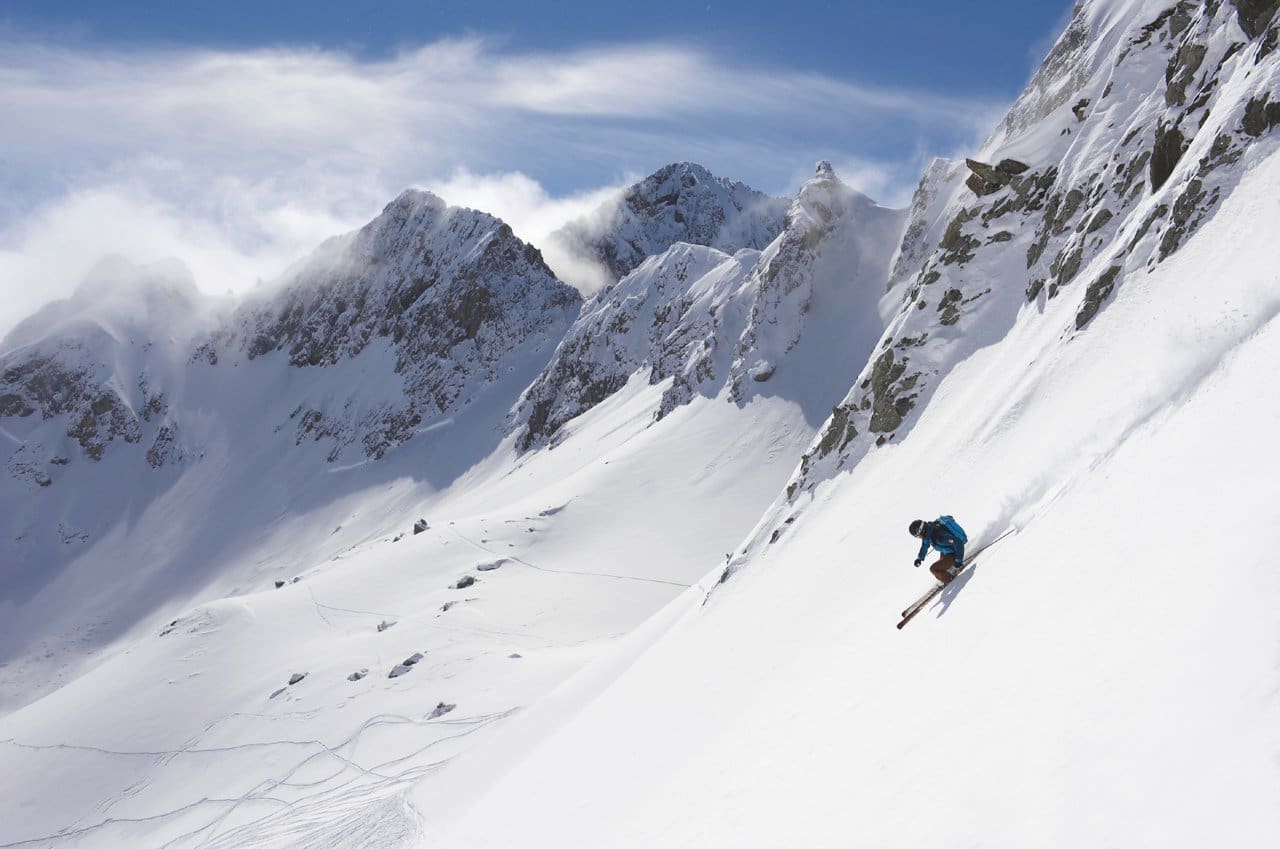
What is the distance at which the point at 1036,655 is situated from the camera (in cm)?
805

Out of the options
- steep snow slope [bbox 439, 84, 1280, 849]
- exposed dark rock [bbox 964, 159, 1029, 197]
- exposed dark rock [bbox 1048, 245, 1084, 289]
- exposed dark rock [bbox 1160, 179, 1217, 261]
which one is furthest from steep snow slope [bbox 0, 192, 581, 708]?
exposed dark rock [bbox 1160, 179, 1217, 261]

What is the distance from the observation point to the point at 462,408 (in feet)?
417

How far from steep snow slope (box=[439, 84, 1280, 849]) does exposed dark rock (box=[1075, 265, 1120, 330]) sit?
0.56 metres

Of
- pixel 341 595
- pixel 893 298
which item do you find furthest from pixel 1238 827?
pixel 893 298

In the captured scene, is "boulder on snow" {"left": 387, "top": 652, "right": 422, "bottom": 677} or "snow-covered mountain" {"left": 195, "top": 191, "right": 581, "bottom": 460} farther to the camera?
"snow-covered mountain" {"left": 195, "top": 191, "right": 581, "bottom": 460}

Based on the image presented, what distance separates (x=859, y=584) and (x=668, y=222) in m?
161

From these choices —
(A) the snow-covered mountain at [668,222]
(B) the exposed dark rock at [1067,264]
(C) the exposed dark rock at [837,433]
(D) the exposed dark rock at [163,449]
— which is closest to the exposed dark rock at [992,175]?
(B) the exposed dark rock at [1067,264]

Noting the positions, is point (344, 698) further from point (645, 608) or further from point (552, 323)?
point (552, 323)

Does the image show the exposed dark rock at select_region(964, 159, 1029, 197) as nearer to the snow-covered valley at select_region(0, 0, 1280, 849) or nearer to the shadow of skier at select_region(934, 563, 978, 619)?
the snow-covered valley at select_region(0, 0, 1280, 849)

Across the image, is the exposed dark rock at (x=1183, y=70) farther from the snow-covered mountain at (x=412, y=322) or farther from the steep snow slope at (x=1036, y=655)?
the snow-covered mountain at (x=412, y=322)

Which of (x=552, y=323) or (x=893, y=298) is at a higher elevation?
(x=552, y=323)

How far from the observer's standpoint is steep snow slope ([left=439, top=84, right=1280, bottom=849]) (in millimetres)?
5707

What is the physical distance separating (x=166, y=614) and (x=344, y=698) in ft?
291

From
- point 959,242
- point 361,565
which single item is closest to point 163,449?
point 361,565
